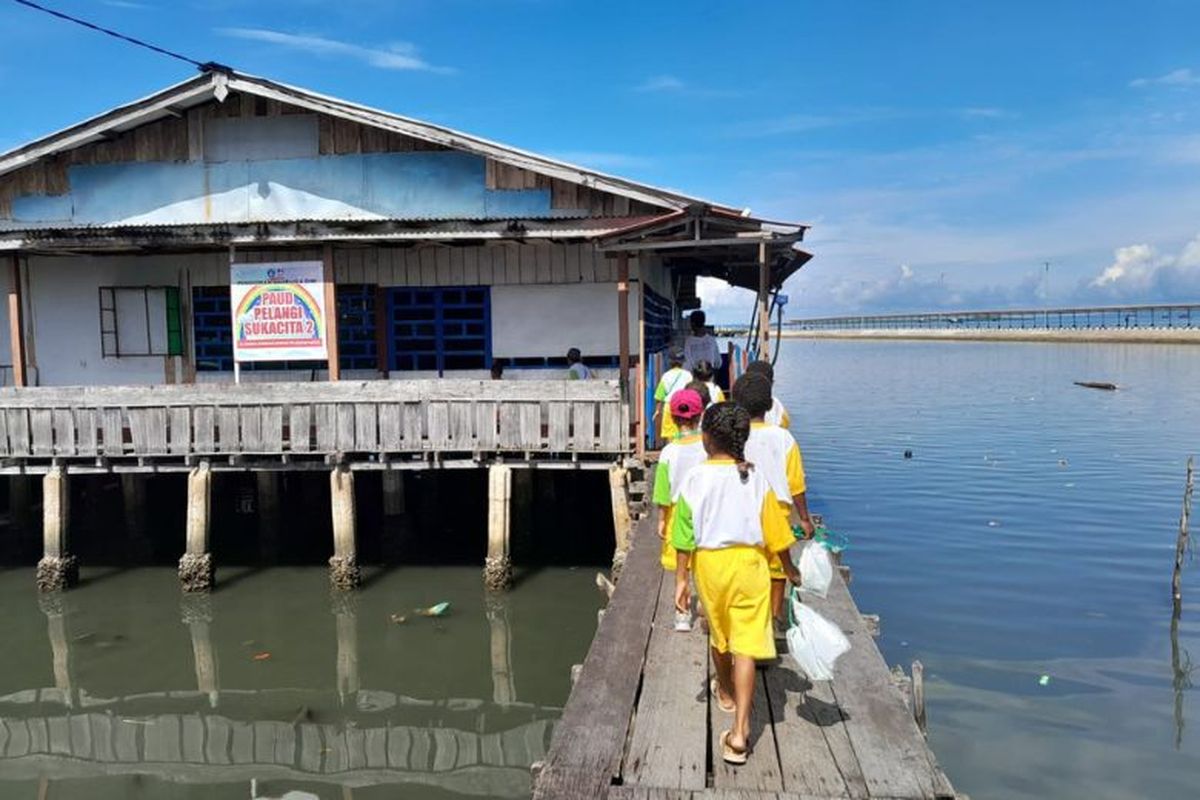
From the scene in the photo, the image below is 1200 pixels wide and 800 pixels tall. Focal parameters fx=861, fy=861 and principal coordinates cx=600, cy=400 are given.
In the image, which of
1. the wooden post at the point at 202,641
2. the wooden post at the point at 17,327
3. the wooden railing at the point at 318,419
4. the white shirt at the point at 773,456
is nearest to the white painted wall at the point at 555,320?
the wooden railing at the point at 318,419

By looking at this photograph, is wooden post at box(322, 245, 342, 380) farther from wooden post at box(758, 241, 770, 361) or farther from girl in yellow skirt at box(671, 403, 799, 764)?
girl in yellow skirt at box(671, 403, 799, 764)

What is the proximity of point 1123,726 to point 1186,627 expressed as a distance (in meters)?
3.02

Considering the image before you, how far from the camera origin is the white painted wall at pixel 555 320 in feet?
43.4

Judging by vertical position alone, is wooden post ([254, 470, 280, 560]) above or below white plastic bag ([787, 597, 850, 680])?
below

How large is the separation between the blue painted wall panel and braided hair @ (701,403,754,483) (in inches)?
369

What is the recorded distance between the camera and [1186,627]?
997 centimetres

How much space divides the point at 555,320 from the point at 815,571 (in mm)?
8909

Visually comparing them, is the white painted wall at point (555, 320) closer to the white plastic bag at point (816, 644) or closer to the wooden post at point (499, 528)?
the wooden post at point (499, 528)

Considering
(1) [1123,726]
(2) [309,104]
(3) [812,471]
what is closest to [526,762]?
(1) [1123,726]

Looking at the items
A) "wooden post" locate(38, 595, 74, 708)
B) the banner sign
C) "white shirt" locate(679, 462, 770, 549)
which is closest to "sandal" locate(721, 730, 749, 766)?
"white shirt" locate(679, 462, 770, 549)

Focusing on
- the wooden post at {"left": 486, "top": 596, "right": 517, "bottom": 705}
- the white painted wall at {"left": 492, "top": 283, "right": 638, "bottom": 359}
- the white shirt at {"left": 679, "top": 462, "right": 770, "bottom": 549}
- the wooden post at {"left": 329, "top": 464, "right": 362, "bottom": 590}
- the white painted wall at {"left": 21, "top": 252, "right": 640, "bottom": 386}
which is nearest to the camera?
the white shirt at {"left": 679, "top": 462, "right": 770, "bottom": 549}

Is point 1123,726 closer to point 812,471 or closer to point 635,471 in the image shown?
point 635,471

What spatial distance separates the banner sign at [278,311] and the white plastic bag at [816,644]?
31.1 ft

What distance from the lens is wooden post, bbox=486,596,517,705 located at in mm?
9031
